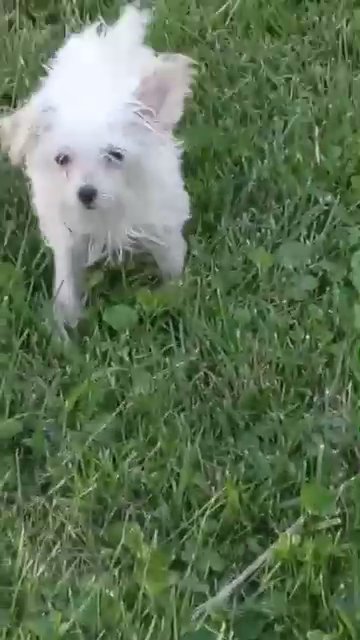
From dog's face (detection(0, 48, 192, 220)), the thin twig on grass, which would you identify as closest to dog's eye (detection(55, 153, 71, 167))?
dog's face (detection(0, 48, 192, 220))

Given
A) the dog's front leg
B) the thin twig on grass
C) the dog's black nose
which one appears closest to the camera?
the thin twig on grass

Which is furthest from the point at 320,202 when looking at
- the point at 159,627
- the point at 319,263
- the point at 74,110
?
the point at 159,627

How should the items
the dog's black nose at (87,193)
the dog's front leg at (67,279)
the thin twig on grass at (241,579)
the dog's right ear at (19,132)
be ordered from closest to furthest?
the thin twig on grass at (241,579) < the dog's black nose at (87,193) < the dog's right ear at (19,132) < the dog's front leg at (67,279)

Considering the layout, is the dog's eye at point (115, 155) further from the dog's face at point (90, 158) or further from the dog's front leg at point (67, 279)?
the dog's front leg at point (67, 279)

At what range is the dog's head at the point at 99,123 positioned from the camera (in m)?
2.41

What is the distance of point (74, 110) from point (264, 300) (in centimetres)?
55

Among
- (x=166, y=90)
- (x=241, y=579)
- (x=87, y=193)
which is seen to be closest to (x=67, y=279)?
(x=87, y=193)

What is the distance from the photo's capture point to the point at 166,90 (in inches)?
100

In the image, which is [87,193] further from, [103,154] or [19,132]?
[19,132]

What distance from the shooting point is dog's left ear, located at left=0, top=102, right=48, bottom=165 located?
8.17 feet

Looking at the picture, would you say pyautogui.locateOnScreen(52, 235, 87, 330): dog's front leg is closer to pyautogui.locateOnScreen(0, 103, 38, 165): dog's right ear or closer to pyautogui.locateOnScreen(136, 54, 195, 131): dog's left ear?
pyautogui.locateOnScreen(0, 103, 38, 165): dog's right ear

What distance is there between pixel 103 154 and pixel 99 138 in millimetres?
33

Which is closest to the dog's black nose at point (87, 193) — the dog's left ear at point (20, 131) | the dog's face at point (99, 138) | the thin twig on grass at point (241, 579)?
the dog's face at point (99, 138)

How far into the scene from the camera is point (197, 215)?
2.84m
